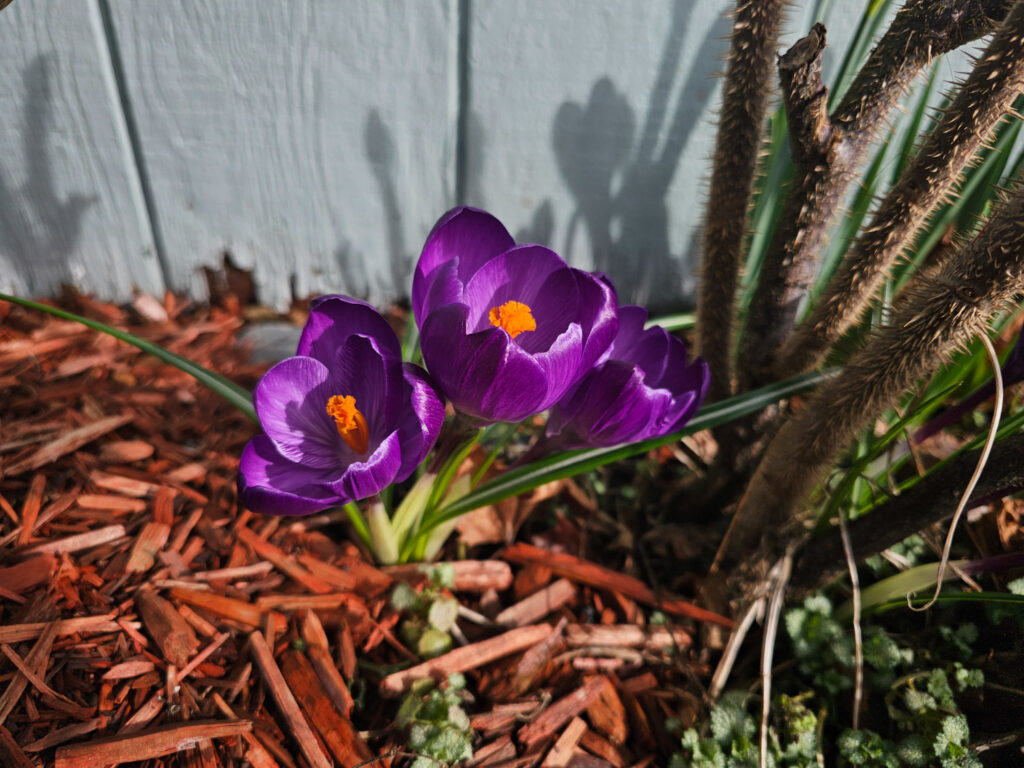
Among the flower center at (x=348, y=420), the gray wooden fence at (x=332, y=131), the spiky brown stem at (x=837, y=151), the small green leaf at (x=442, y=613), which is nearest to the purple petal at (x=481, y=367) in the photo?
the flower center at (x=348, y=420)

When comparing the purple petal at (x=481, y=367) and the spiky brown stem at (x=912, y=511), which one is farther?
the spiky brown stem at (x=912, y=511)

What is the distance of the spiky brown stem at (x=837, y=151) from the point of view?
802 mm

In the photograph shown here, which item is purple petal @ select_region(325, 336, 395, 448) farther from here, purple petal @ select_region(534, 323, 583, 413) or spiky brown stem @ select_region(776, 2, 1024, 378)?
spiky brown stem @ select_region(776, 2, 1024, 378)

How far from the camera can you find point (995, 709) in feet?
2.95

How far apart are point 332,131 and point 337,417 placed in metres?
0.74

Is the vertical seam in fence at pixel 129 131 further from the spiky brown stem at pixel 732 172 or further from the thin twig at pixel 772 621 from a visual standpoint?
the thin twig at pixel 772 621

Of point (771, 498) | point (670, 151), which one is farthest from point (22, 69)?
point (771, 498)

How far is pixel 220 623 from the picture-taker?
3.05 feet

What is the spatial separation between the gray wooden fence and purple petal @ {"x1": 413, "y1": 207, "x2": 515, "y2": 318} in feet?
1.69

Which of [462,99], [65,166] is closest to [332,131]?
[462,99]

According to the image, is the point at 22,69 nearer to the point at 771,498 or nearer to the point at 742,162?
the point at 742,162

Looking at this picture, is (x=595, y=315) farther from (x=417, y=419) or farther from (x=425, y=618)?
(x=425, y=618)

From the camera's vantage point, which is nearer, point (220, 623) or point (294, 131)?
point (220, 623)

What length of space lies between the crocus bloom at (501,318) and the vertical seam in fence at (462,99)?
23.4 inches
